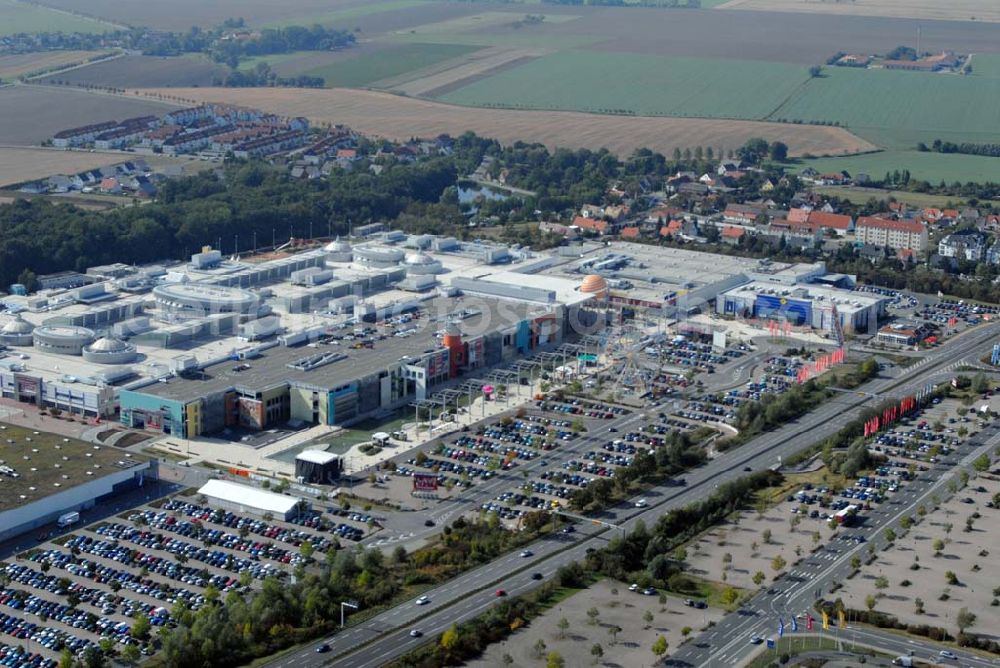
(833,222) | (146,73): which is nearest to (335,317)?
(833,222)

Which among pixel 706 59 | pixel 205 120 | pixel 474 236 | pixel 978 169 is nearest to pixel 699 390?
pixel 474 236

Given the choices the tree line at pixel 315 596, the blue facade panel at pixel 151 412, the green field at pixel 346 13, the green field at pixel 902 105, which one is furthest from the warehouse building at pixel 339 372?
the green field at pixel 346 13

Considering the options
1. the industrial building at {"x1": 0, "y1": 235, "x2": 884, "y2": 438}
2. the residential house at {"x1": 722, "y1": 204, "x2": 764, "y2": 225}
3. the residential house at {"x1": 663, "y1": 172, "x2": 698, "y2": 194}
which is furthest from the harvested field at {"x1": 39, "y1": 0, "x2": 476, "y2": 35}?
the industrial building at {"x1": 0, "y1": 235, "x2": 884, "y2": 438}

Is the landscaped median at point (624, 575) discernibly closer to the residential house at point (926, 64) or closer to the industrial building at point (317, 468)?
the industrial building at point (317, 468)

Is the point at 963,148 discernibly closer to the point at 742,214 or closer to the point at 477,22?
the point at 742,214

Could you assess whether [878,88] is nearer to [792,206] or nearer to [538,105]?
[538,105]

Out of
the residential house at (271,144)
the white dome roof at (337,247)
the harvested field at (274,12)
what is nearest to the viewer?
the white dome roof at (337,247)
